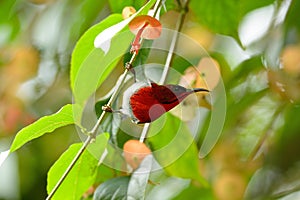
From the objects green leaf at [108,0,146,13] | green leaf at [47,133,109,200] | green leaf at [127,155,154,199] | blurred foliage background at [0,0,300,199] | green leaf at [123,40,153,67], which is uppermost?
green leaf at [108,0,146,13]

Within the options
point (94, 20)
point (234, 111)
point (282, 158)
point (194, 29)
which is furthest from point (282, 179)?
point (94, 20)

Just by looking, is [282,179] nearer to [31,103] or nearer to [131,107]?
[31,103]

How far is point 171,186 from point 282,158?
22cm

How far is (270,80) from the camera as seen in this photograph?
1.06 m

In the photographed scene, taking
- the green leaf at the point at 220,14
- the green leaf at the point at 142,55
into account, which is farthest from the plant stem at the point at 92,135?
the green leaf at the point at 220,14

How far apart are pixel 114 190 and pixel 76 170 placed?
50 mm

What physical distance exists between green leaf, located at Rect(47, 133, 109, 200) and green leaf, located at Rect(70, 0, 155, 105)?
0.14 feet

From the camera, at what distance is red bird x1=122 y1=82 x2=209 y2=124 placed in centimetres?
51

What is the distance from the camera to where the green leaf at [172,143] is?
705 mm

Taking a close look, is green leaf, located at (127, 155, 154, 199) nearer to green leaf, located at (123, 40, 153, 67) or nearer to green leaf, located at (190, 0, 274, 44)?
green leaf, located at (123, 40, 153, 67)

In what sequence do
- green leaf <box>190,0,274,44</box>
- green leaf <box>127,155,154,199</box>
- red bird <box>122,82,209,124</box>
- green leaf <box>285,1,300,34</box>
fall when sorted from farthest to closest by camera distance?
green leaf <box>285,1,300,34</box>, green leaf <box>190,0,274,44</box>, green leaf <box>127,155,154,199</box>, red bird <box>122,82,209,124</box>

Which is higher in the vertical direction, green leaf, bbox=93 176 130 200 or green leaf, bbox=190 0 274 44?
green leaf, bbox=190 0 274 44

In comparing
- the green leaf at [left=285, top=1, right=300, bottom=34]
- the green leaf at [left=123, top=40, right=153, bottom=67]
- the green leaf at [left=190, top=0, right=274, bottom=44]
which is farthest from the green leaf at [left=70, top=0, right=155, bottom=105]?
the green leaf at [left=285, top=1, right=300, bottom=34]

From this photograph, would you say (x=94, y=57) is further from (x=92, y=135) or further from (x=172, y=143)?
(x=172, y=143)
